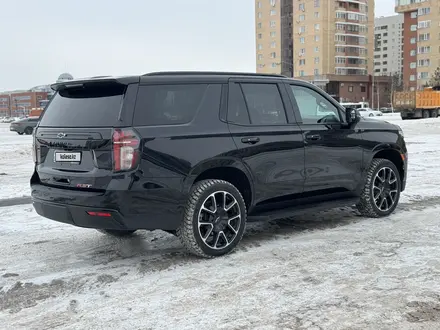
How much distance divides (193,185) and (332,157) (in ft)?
6.50

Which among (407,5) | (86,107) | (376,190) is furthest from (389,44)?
(86,107)

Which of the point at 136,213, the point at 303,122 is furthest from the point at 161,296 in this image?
the point at 303,122

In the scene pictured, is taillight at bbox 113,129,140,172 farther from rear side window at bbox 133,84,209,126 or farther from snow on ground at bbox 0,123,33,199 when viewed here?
snow on ground at bbox 0,123,33,199

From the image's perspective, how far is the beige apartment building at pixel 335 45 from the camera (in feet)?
297

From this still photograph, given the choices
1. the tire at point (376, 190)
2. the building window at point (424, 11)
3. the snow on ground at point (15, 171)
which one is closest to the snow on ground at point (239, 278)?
the tire at point (376, 190)

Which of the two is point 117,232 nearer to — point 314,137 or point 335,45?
point 314,137

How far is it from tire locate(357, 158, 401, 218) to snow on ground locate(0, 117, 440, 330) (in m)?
0.15

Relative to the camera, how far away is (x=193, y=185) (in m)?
4.78

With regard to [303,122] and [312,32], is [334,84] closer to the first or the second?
[312,32]

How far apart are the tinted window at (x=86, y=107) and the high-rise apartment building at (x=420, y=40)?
9681cm

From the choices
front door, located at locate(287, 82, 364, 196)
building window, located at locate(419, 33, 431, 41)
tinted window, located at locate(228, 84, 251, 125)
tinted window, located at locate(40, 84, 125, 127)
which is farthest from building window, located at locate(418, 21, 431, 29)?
tinted window, located at locate(40, 84, 125, 127)

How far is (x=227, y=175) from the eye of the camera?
5.15m

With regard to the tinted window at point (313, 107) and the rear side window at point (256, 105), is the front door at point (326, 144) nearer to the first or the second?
the tinted window at point (313, 107)

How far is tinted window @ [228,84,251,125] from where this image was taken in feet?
16.8
